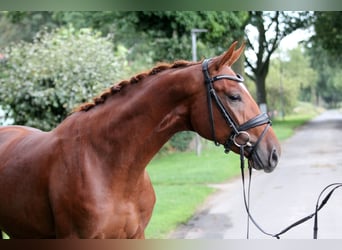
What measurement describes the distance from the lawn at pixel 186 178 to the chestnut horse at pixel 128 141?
4.93ft

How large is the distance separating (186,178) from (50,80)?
2.84 meters

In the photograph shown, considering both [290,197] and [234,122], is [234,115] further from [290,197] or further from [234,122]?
[290,197]

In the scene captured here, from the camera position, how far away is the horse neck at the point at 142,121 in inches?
72.9

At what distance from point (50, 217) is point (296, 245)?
110 cm

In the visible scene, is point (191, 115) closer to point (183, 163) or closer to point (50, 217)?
point (50, 217)

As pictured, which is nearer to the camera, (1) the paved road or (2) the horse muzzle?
(2) the horse muzzle

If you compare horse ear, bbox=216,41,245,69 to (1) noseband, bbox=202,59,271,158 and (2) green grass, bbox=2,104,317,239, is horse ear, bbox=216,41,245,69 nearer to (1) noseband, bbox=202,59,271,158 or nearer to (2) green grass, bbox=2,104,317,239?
(1) noseband, bbox=202,59,271,158

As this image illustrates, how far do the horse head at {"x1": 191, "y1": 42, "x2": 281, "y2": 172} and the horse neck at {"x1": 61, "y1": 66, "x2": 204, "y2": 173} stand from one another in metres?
0.10

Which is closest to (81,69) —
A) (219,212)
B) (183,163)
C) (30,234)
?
(183,163)

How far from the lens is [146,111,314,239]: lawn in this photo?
4453 millimetres

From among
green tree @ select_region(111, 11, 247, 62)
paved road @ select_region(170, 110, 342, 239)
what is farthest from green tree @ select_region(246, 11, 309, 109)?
green tree @ select_region(111, 11, 247, 62)

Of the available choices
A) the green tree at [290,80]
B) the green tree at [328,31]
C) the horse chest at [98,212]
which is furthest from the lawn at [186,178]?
the horse chest at [98,212]

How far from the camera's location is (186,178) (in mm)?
6688

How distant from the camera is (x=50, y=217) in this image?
1.98 metres
